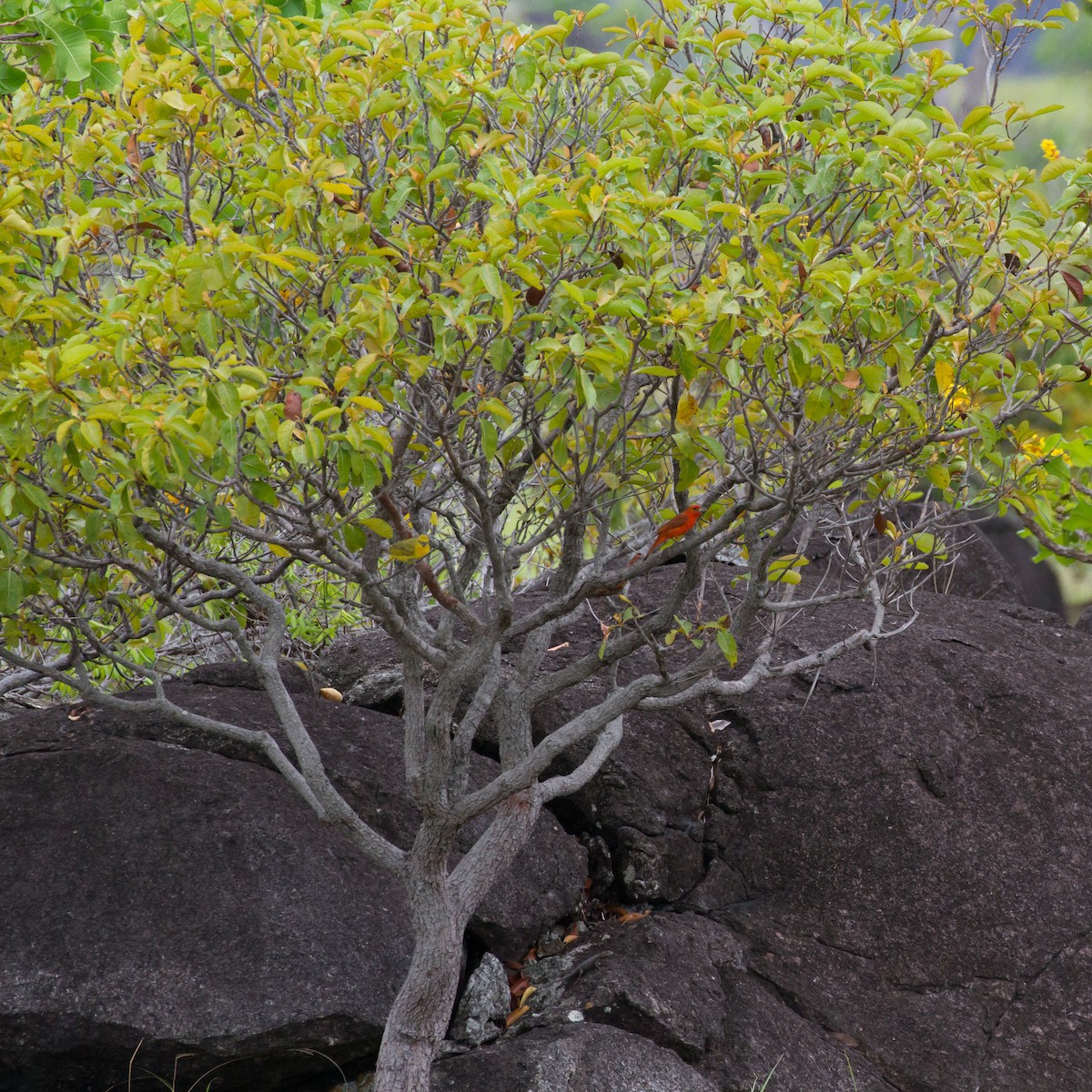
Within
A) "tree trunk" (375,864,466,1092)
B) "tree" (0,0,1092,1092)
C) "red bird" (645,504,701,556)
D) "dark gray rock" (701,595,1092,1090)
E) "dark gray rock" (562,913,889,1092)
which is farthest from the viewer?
"dark gray rock" (701,595,1092,1090)

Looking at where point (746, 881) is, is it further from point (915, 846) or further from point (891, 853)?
point (915, 846)

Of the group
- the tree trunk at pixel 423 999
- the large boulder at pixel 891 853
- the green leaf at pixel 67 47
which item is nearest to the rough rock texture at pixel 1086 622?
the large boulder at pixel 891 853

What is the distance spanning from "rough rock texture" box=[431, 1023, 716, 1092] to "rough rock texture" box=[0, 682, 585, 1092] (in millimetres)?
397

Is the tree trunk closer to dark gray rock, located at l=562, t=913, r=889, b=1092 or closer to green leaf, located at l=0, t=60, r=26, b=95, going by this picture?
dark gray rock, located at l=562, t=913, r=889, b=1092

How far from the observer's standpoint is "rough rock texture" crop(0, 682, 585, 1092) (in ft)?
12.6

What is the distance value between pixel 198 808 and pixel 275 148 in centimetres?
270

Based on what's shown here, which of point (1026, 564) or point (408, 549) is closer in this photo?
point (408, 549)

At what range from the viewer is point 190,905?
416 centimetres

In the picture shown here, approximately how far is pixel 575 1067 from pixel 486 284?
2.76m

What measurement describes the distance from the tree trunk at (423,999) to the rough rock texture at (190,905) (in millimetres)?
309

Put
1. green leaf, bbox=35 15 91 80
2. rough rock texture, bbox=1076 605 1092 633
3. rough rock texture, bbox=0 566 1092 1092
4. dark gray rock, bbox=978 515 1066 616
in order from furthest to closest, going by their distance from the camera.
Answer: dark gray rock, bbox=978 515 1066 616 → rough rock texture, bbox=1076 605 1092 633 → rough rock texture, bbox=0 566 1092 1092 → green leaf, bbox=35 15 91 80

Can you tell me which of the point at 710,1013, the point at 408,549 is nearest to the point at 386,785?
the point at 710,1013

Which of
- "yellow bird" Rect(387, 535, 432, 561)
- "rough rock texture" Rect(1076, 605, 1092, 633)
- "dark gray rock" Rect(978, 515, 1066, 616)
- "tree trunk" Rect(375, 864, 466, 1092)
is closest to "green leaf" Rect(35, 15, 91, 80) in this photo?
"yellow bird" Rect(387, 535, 432, 561)

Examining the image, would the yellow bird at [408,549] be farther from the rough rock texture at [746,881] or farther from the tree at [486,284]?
the rough rock texture at [746,881]
